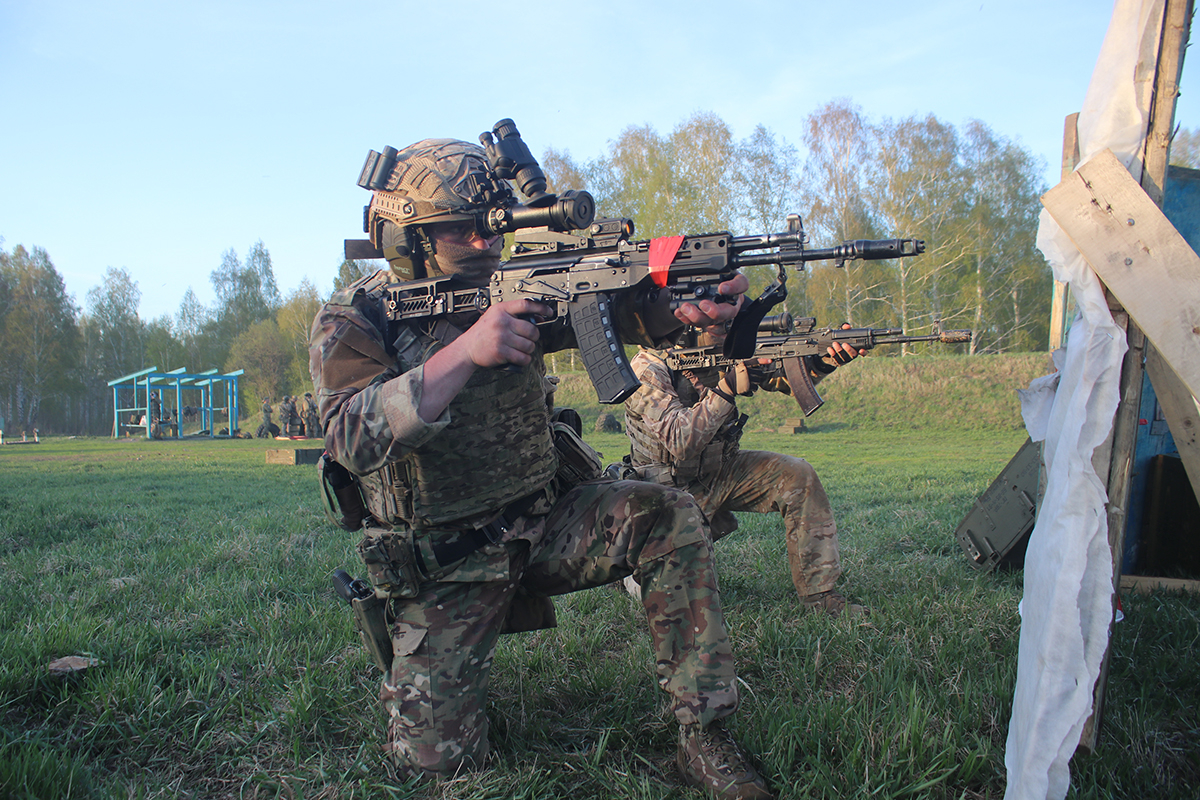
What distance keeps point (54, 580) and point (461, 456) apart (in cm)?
323

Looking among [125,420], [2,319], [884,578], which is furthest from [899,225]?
[125,420]

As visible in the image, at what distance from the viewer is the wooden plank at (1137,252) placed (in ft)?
6.71

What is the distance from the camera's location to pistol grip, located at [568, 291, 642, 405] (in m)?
2.76

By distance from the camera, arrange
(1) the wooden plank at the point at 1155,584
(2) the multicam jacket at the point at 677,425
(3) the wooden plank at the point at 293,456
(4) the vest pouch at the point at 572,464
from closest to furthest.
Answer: (4) the vest pouch at the point at 572,464 → (1) the wooden plank at the point at 1155,584 → (2) the multicam jacket at the point at 677,425 → (3) the wooden plank at the point at 293,456

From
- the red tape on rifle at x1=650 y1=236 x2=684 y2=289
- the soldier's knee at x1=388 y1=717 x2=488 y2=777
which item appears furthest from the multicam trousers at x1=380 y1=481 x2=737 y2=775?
the red tape on rifle at x1=650 y1=236 x2=684 y2=289

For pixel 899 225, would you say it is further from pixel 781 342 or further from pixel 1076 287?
pixel 1076 287

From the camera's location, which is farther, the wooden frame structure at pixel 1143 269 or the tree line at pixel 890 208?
the tree line at pixel 890 208

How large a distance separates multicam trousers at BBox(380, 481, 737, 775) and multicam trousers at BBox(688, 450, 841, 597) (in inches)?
Answer: 65.1

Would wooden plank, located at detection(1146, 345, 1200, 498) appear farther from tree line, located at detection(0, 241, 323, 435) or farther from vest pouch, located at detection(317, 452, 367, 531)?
tree line, located at detection(0, 241, 323, 435)

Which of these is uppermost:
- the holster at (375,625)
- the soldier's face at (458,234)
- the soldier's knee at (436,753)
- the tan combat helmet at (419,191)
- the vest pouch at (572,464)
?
the tan combat helmet at (419,191)

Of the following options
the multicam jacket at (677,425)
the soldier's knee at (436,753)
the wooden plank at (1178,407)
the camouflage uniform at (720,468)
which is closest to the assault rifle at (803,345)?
the multicam jacket at (677,425)

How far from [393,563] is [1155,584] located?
4.29 metres

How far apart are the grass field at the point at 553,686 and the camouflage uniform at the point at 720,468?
1.08 feet

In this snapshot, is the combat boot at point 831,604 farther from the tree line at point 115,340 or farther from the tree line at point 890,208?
the tree line at point 115,340
